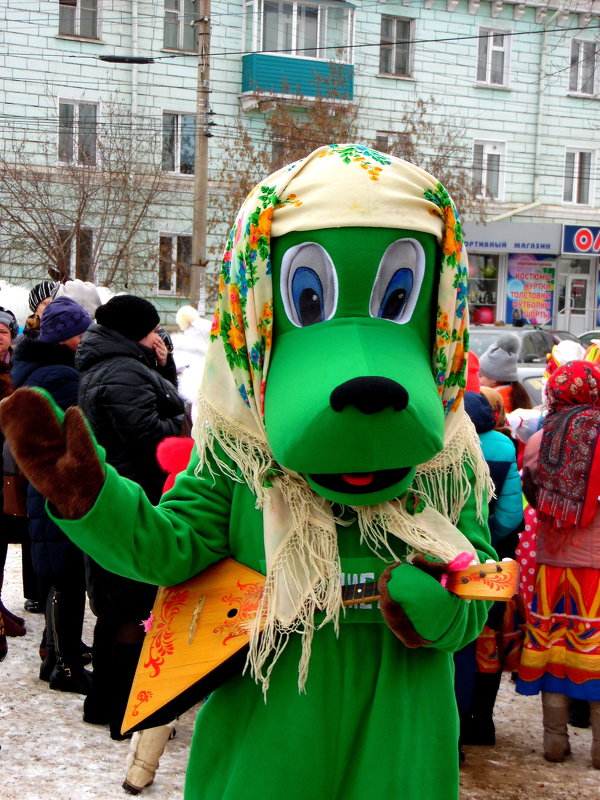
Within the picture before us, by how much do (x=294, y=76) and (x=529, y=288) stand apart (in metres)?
8.74

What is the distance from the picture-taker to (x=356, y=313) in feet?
7.27

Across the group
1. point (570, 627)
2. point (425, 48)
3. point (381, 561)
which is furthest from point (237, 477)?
point (425, 48)

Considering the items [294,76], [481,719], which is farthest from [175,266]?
[481,719]

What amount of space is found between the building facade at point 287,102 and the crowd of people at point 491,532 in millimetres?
11626

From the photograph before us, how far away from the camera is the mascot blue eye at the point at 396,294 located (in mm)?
2254

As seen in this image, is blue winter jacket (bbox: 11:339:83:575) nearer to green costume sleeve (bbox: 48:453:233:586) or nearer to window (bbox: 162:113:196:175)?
green costume sleeve (bbox: 48:453:233:586)

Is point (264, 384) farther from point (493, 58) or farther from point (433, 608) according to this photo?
point (493, 58)

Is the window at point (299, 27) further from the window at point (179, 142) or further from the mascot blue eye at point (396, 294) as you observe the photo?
the mascot blue eye at point (396, 294)

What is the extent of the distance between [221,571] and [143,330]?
2.62 meters

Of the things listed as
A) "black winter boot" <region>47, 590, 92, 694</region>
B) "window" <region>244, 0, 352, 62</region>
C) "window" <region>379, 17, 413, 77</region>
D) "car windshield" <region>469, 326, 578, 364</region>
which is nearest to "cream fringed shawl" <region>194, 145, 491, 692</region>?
"black winter boot" <region>47, 590, 92, 694</region>

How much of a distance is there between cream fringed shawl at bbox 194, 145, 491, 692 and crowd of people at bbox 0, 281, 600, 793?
2.11 m

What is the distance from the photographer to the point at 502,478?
4652 mm

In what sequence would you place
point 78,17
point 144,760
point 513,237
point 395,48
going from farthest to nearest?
point 513,237
point 395,48
point 78,17
point 144,760

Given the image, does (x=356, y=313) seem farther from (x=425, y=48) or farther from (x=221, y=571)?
(x=425, y=48)
